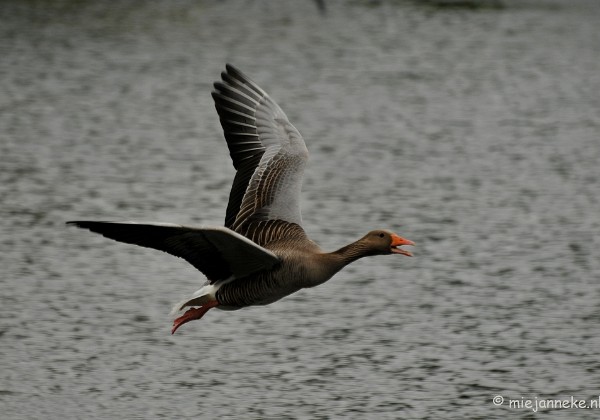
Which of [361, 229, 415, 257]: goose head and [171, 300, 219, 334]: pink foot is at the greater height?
[361, 229, 415, 257]: goose head

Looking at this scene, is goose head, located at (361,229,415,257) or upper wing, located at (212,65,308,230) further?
upper wing, located at (212,65,308,230)

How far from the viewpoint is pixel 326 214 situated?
13703 millimetres

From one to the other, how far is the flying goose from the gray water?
0.84 meters

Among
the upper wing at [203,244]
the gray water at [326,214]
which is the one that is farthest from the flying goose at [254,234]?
the gray water at [326,214]

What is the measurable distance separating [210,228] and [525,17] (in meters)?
22.7

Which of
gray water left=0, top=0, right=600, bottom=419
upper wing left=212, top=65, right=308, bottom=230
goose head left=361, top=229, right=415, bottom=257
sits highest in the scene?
upper wing left=212, top=65, right=308, bottom=230

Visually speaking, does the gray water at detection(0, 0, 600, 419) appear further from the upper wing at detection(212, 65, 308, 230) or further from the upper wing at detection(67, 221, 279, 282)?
the upper wing at detection(212, 65, 308, 230)

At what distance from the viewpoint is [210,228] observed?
7238 mm

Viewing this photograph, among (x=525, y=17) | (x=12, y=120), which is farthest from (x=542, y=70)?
(x=12, y=120)

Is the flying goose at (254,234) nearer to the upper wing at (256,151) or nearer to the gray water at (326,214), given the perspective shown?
the upper wing at (256,151)

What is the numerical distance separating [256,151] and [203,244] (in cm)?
156

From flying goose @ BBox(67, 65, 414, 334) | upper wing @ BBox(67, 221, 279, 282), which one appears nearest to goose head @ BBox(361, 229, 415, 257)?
flying goose @ BBox(67, 65, 414, 334)

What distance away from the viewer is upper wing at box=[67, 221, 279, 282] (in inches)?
281

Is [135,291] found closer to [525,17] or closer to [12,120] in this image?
[12,120]
